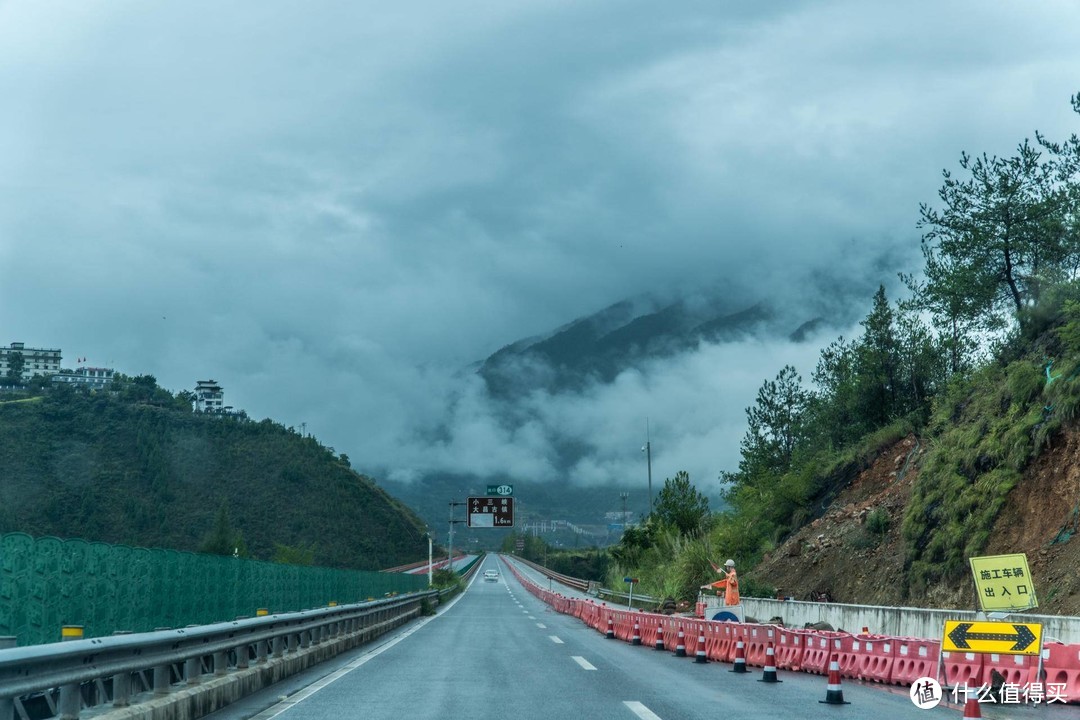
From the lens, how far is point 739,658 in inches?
676

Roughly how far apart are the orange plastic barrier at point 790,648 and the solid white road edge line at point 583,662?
2936mm

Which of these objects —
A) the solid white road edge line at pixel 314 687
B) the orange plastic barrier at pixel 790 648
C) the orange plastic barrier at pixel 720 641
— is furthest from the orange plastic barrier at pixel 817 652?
the solid white road edge line at pixel 314 687

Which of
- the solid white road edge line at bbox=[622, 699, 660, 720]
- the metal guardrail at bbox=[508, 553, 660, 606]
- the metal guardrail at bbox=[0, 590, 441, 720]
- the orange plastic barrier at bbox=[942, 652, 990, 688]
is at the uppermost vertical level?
the metal guardrail at bbox=[0, 590, 441, 720]

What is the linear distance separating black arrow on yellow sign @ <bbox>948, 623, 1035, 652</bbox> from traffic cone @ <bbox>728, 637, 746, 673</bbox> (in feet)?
16.0

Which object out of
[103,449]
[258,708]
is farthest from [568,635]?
[103,449]

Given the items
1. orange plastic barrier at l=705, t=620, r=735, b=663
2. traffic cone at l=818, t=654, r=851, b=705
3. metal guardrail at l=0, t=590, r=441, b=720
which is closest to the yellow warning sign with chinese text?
traffic cone at l=818, t=654, r=851, b=705

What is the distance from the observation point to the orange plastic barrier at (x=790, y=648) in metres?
17.1

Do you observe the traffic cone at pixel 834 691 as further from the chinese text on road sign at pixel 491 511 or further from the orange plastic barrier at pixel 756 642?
the chinese text on road sign at pixel 491 511

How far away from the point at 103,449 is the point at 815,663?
115 meters

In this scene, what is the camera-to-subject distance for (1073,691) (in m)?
12.1

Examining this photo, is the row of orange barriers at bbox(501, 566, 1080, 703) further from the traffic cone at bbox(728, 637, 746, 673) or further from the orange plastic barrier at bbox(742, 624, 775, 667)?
the traffic cone at bbox(728, 637, 746, 673)

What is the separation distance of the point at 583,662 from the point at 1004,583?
6.99 m

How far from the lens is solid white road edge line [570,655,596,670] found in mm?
17125

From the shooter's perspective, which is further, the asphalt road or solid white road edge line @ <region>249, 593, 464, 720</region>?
solid white road edge line @ <region>249, 593, 464, 720</region>
